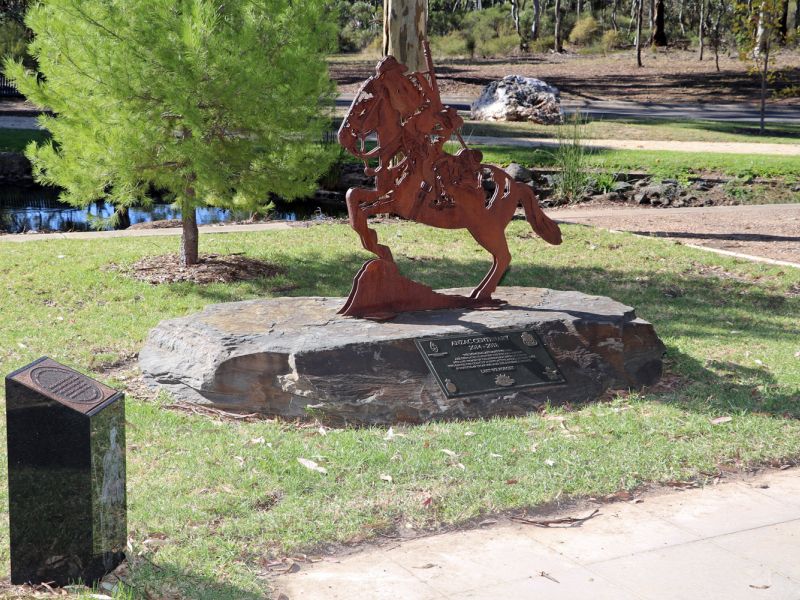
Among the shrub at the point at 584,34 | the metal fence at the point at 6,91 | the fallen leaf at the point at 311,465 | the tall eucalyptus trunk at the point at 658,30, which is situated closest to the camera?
the fallen leaf at the point at 311,465

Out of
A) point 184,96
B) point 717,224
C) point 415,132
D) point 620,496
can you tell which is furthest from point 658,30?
point 620,496

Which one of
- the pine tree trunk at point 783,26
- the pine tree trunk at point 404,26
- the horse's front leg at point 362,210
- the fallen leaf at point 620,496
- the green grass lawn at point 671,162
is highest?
the pine tree trunk at point 783,26

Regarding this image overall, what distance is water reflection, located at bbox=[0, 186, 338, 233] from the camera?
1617 cm

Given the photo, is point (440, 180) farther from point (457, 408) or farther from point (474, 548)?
point (474, 548)

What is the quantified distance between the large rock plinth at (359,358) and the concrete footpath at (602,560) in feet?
5.40

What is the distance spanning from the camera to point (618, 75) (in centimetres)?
3966

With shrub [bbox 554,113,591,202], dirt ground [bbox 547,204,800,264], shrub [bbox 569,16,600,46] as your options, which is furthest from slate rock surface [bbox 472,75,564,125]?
shrub [bbox 569,16,600,46]

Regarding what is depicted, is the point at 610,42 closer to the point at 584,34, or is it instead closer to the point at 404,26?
the point at 584,34

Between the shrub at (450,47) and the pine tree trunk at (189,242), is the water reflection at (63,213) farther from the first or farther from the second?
the shrub at (450,47)

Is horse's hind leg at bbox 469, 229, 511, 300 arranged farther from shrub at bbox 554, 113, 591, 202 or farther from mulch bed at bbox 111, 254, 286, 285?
shrub at bbox 554, 113, 591, 202

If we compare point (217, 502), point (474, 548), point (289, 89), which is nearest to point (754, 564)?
point (474, 548)

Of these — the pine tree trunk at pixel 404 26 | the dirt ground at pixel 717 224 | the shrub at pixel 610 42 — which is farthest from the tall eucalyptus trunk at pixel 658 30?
the pine tree trunk at pixel 404 26

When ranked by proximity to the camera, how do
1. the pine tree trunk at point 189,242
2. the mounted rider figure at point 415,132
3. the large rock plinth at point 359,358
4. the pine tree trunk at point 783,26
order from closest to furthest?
the large rock plinth at point 359,358 < the mounted rider figure at point 415,132 < the pine tree trunk at point 189,242 < the pine tree trunk at point 783,26

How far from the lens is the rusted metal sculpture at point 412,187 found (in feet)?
22.1
